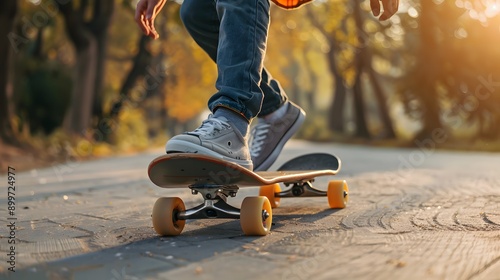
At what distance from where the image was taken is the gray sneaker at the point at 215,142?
110 inches

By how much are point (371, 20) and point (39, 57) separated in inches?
589

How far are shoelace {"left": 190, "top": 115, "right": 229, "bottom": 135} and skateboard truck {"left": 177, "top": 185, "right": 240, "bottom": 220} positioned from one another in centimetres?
22

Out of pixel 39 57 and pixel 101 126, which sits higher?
pixel 39 57

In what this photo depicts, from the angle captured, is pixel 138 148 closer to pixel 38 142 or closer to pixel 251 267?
pixel 38 142

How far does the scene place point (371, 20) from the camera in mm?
30844

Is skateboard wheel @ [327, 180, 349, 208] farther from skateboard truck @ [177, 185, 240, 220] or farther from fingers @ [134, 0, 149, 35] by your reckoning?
fingers @ [134, 0, 149, 35]

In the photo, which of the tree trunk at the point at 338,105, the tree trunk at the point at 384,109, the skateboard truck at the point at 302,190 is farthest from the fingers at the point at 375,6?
the tree trunk at the point at 338,105

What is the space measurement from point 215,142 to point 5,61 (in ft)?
35.0

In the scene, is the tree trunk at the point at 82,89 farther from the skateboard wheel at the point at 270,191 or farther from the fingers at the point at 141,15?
the fingers at the point at 141,15

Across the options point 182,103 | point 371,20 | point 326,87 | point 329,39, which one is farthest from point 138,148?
point 326,87

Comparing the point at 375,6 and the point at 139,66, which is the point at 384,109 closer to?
the point at 139,66

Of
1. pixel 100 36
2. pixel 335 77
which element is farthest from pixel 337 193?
pixel 335 77

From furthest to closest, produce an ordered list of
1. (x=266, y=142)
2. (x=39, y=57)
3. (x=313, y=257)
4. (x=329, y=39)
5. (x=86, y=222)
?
(x=329, y=39)
(x=39, y=57)
(x=266, y=142)
(x=86, y=222)
(x=313, y=257)

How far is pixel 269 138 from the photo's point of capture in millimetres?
3734
